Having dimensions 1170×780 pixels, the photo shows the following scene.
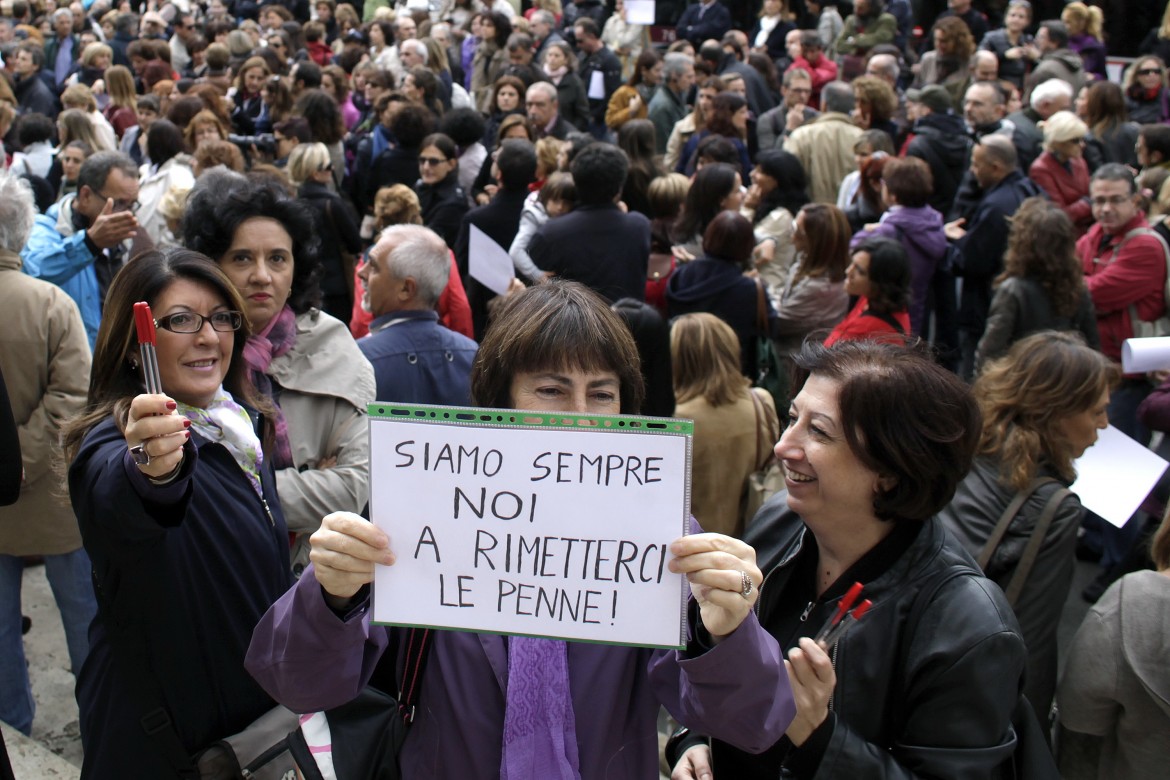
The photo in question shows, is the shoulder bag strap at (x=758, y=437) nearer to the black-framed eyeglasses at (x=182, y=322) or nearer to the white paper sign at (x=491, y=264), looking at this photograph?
the white paper sign at (x=491, y=264)

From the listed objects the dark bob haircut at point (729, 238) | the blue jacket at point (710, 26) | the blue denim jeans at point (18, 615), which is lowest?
the blue denim jeans at point (18, 615)

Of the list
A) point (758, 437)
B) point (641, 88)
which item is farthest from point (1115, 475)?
point (641, 88)

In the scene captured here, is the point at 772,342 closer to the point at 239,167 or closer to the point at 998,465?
the point at 998,465

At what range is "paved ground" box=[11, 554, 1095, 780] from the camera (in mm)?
3691

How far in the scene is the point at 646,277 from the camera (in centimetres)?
620

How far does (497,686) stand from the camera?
180 centimetres


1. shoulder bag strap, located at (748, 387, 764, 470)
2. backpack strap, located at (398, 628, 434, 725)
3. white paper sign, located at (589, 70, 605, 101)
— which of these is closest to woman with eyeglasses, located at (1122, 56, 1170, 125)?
white paper sign, located at (589, 70, 605, 101)

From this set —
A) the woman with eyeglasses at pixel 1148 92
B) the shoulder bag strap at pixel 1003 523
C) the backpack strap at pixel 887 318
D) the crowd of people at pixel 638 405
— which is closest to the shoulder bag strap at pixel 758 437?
the crowd of people at pixel 638 405

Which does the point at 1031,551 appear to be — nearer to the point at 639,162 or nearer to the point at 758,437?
the point at 758,437

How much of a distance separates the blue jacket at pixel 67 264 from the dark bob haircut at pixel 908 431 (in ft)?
12.2

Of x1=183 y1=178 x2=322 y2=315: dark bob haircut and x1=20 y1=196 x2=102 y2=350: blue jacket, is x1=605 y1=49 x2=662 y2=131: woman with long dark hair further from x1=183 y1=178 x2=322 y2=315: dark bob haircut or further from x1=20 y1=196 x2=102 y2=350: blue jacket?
x1=183 y1=178 x2=322 y2=315: dark bob haircut

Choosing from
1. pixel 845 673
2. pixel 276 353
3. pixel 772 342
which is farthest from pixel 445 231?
pixel 845 673

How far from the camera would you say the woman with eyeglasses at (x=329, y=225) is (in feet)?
22.4

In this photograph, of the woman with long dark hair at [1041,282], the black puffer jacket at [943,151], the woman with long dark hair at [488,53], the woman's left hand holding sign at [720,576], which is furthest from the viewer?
the woman with long dark hair at [488,53]
